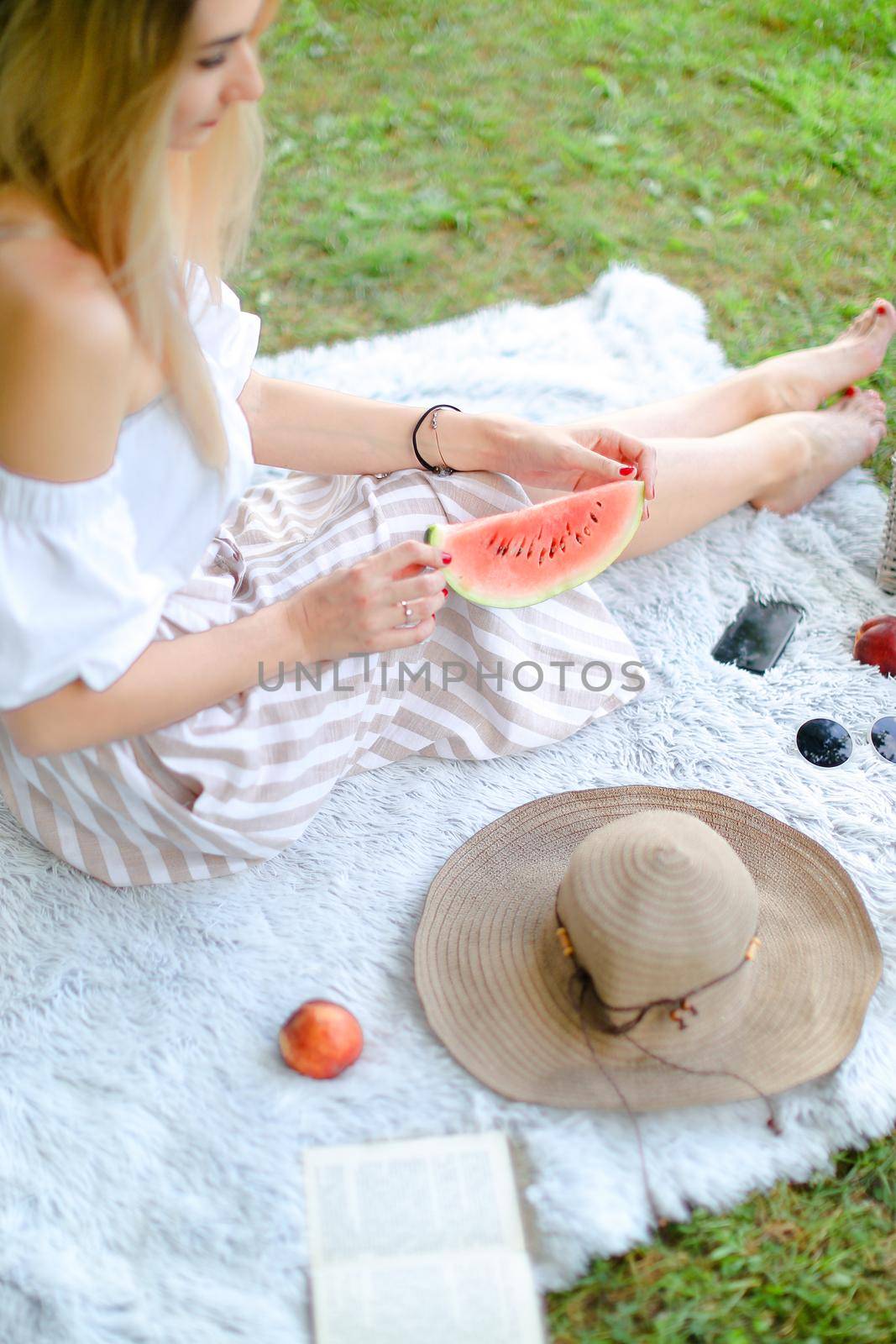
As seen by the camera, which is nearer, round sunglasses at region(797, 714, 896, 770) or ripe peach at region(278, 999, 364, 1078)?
ripe peach at region(278, 999, 364, 1078)

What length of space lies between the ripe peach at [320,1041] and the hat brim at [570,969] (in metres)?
0.13

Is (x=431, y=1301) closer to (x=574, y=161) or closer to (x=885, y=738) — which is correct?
(x=885, y=738)

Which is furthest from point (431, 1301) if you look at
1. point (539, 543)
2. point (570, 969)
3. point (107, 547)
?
point (539, 543)

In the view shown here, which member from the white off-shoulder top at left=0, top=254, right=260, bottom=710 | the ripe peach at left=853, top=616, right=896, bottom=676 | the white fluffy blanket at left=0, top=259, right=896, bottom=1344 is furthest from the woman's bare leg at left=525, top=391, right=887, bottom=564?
the white off-shoulder top at left=0, top=254, right=260, bottom=710

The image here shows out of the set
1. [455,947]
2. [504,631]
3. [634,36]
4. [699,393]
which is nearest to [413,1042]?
[455,947]

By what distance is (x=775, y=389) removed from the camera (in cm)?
268

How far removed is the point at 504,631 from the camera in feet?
6.73

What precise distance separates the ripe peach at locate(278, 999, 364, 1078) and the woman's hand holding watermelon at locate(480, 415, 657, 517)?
997 millimetres

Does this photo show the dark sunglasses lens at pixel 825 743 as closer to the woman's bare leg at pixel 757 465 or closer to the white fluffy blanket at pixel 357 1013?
the white fluffy blanket at pixel 357 1013

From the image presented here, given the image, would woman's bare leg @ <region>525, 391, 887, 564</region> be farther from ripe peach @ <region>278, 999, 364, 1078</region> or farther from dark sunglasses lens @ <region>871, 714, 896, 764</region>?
ripe peach @ <region>278, 999, 364, 1078</region>

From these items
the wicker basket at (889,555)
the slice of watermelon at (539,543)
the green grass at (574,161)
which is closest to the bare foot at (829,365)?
the green grass at (574,161)

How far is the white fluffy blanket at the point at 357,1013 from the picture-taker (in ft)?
5.17

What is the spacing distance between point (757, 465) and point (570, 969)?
49.7 inches

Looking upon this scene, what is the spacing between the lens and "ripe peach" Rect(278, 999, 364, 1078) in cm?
172
